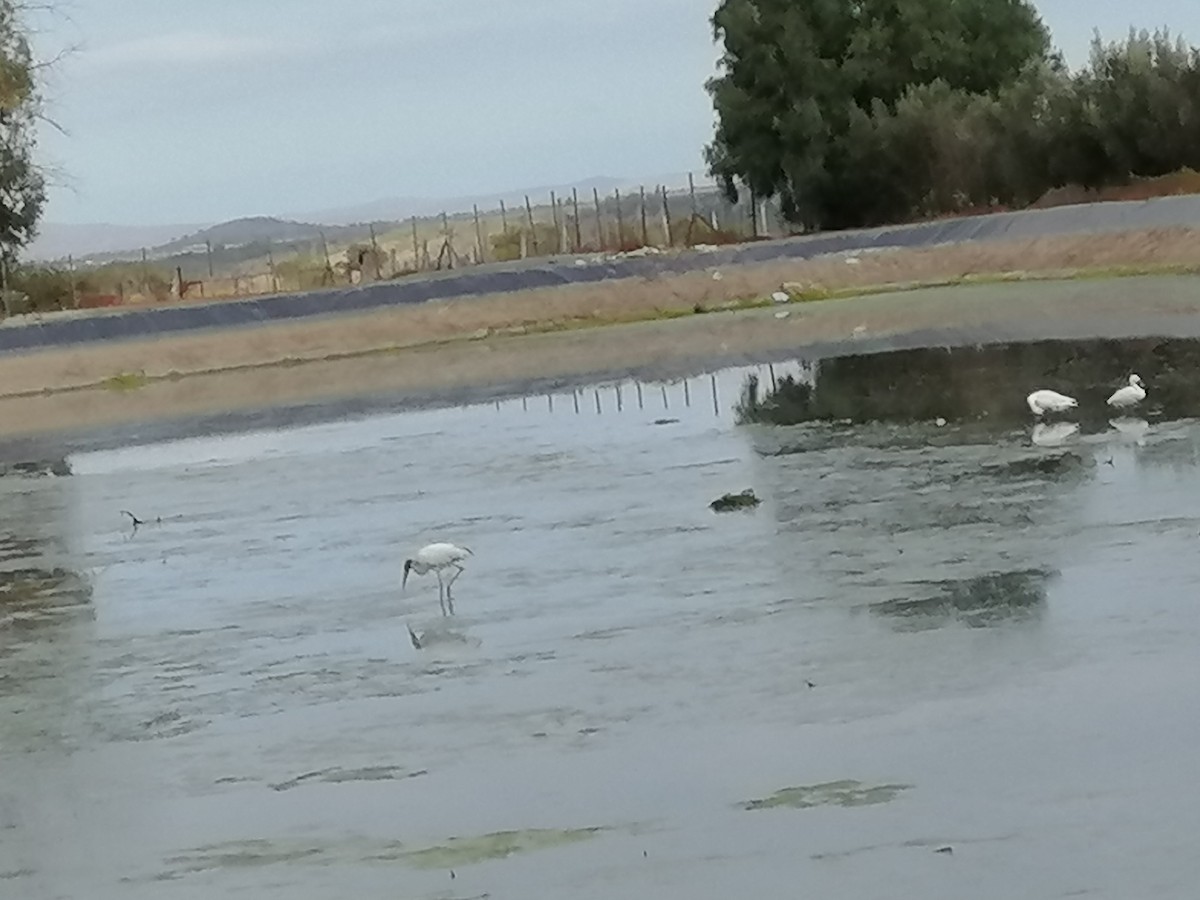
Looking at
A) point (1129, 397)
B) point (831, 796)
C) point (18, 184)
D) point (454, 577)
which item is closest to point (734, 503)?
point (454, 577)

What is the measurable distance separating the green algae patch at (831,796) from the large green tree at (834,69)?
54402 millimetres

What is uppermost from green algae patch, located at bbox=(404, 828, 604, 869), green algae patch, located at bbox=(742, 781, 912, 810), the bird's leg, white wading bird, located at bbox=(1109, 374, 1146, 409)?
white wading bird, located at bbox=(1109, 374, 1146, 409)

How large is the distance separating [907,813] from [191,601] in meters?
7.51

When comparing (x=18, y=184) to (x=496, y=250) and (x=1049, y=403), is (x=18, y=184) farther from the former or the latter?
(x=1049, y=403)

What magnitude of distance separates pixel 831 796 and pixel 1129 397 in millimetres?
11143

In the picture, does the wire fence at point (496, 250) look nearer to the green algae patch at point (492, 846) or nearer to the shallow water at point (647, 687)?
the shallow water at point (647, 687)

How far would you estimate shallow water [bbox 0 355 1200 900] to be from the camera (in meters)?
8.09

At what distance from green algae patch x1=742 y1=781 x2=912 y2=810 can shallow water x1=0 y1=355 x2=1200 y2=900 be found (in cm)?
2

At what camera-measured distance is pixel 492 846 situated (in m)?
8.39

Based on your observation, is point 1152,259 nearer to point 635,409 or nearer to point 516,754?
point 635,409

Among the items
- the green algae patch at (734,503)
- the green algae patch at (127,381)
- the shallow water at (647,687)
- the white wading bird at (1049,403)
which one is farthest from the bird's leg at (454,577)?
the green algae patch at (127,381)

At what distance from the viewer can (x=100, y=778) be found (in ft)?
33.4

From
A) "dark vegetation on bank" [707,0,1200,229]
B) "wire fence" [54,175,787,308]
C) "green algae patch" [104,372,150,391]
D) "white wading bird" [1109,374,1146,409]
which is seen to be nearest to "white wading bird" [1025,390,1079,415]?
"white wading bird" [1109,374,1146,409]

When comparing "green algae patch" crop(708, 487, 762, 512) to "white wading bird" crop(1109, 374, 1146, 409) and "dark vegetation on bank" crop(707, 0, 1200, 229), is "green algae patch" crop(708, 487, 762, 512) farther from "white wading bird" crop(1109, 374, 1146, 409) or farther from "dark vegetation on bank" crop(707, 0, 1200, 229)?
"dark vegetation on bank" crop(707, 0, 1200, 229)
